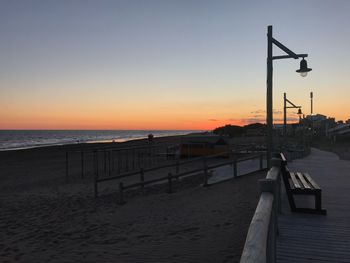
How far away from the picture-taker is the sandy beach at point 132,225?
260 inches

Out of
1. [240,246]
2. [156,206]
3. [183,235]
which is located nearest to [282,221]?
[240,246]

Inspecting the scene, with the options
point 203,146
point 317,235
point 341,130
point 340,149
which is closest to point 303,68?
point 317,235

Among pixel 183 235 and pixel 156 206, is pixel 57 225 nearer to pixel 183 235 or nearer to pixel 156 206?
pixel 156 206

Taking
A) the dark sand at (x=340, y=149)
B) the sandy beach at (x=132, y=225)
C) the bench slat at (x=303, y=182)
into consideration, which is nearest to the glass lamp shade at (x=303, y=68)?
the bench slat at (x=303, y=182)

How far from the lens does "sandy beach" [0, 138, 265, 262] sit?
6.61 metres

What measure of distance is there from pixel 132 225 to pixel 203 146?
22.8 m

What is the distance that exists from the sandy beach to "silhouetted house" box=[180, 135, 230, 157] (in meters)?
16.0

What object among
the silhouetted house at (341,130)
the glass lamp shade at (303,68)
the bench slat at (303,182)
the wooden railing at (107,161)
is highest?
the glass lamp shade at (303,68)

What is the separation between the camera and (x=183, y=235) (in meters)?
7.42

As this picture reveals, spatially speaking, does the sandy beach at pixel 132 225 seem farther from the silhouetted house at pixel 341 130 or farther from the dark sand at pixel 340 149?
the silhouetted house at pixel 341 130

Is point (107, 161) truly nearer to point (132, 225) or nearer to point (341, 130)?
point (132, 225)

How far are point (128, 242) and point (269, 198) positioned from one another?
13.2ft

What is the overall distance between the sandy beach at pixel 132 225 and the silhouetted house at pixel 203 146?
52.6ft

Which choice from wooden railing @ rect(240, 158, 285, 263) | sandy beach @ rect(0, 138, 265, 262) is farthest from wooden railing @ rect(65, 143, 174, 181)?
wooden railing @ rect(240, 158, 285, 263)
